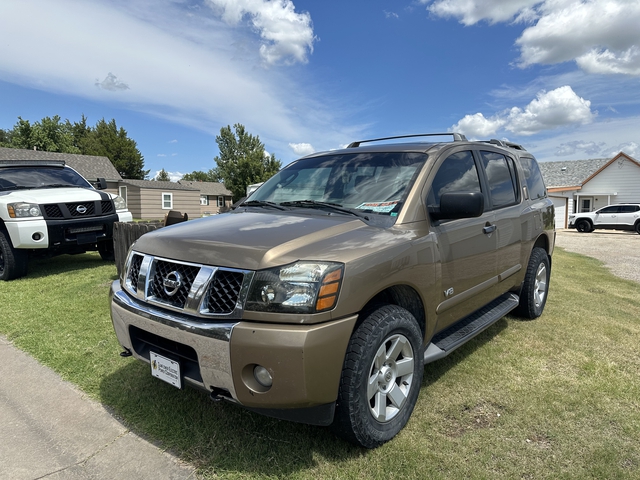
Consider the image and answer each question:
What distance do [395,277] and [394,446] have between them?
997mm

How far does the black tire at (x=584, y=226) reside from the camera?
25469 millimetres

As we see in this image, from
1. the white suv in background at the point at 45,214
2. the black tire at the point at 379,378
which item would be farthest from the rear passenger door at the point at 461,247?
the white suv in background at the point at 45,214

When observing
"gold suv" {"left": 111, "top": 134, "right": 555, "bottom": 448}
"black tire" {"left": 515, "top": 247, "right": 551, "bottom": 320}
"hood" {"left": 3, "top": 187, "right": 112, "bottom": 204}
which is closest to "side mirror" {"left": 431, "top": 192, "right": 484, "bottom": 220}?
"gold suv" {"left": 111, "top": 134, "right": 555, "bottom": 448}

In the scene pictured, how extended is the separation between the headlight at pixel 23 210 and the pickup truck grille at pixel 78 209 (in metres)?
0.10

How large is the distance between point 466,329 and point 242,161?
1811 inches

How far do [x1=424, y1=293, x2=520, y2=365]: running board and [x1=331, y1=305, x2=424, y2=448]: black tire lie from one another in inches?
10.7

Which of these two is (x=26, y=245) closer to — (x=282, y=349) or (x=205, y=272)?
(x=205, y=272)

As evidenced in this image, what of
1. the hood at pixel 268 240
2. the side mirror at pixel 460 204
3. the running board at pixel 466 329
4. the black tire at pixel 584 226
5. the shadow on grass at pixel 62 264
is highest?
the side mirror at pixel 460 204

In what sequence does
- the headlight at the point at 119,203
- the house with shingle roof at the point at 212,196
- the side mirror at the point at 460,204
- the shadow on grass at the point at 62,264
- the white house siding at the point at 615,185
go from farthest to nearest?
the house with shingle roof at the point at 212,196 < the white house siding at the point at 615,185 < the headlight at the point at 119,203 < the shadow on grass at the point at 62,264 < the side mirror at the point at 460,204

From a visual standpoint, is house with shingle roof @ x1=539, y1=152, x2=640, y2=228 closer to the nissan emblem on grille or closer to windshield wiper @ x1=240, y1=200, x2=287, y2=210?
windshield wiper @ x1=240, y1=200, x2=287, y2=210

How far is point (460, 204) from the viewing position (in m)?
2.75

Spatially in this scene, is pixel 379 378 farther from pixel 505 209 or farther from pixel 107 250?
pixel 107 250

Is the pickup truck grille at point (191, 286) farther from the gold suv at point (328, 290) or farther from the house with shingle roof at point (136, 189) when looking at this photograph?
the house with shingle roof at point (136, 189)

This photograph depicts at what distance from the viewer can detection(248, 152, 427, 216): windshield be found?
2.97m
